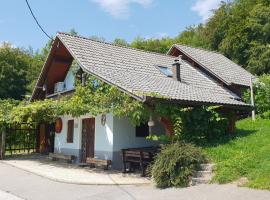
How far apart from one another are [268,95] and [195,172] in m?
11.9

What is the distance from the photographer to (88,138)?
18.5 meters

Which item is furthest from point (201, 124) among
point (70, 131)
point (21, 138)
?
point (21, 138)

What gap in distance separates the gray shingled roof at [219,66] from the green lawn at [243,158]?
363 inches

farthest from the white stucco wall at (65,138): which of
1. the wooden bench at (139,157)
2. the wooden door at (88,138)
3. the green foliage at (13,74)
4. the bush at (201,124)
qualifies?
the green foliage at (13,74)

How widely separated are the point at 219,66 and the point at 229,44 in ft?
39.4

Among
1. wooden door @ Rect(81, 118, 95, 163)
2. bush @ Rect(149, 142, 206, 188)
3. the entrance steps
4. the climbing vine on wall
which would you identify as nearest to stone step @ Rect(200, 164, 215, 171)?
the entrance steps

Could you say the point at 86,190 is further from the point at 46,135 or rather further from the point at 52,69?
the point at 46,135

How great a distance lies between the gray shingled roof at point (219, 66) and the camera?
2422 centimetres

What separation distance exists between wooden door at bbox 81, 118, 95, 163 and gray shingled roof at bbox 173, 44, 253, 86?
913 centimetres

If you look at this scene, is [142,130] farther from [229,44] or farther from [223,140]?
[229,44]

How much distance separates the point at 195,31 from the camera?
53.9 m

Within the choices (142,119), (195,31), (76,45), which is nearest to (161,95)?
(142,119)

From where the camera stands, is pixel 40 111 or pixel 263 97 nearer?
pixel 40 111

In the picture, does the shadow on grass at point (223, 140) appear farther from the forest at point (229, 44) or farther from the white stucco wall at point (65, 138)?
the forest at point (229, 44)
